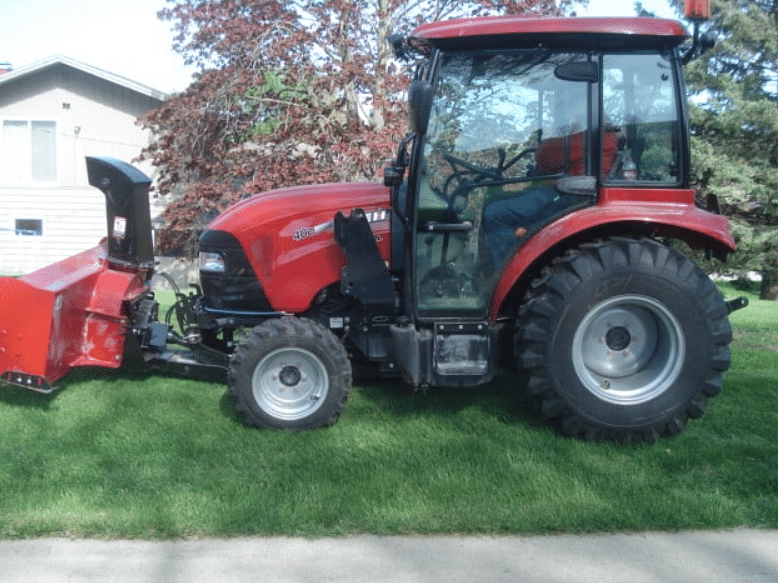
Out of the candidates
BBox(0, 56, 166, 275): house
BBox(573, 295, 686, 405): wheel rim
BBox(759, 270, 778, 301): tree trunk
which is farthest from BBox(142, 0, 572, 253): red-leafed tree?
BBox(573, 295, 686, 405): wheel rim

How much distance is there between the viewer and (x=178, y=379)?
20.7ft

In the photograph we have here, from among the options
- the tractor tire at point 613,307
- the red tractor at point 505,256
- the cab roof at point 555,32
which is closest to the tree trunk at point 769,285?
the red tractor at point 505,256

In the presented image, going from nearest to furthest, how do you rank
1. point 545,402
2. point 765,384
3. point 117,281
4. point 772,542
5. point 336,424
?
point 772,542, point 545,402, point 336,424, point 117,281, point 765,384

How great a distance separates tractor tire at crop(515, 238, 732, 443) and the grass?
180 millimetres

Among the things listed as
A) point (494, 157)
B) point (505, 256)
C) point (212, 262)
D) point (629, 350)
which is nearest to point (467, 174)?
point (494, 157)

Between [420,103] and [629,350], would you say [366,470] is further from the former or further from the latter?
[420,103]

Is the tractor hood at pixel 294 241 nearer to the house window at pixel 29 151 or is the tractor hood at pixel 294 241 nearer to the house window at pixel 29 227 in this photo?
the house window at pixel 29 151

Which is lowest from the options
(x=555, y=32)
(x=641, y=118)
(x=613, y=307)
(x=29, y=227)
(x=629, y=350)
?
(x=629, y=350)

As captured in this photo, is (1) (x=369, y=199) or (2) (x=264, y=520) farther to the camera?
(1) (x=369, y=199)

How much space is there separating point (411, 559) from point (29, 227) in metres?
20.4

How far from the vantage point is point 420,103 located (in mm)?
4766

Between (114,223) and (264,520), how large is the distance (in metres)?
3.00

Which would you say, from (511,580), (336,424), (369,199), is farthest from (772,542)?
(369,199)

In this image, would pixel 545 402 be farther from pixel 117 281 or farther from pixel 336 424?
pixel 117 281
